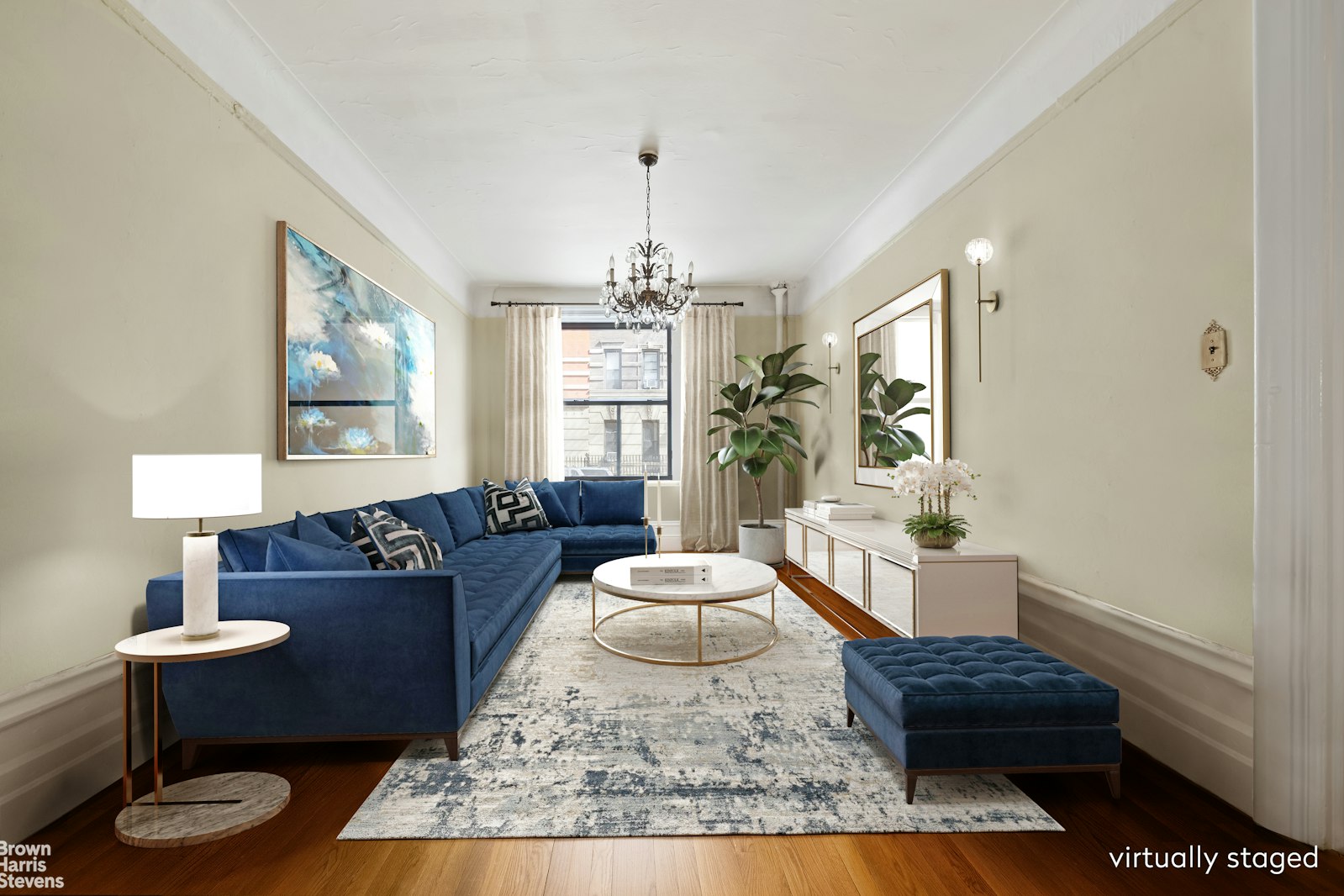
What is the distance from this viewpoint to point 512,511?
5.63m

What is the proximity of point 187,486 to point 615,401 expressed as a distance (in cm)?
561

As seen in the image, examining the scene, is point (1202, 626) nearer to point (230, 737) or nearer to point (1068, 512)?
point (1068, 512)

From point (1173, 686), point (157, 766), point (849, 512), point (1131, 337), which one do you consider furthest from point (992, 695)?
point (849, 512)

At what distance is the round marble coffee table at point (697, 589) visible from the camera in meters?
3.20

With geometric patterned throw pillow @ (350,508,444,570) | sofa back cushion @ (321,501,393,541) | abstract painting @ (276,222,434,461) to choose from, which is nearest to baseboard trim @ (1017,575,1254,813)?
geometric patterned throw pillow @ (350,508,444,570)

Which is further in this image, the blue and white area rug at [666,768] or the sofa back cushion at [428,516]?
the sofa back cushion at [428,516]

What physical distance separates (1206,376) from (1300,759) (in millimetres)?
1085

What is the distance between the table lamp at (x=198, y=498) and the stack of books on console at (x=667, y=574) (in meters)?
1.80

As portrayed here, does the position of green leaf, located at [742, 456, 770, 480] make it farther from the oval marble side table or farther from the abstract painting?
the oval marble side table

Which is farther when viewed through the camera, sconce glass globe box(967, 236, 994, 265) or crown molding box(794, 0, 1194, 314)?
sconce glass globe box(967, 236, 994, 265)

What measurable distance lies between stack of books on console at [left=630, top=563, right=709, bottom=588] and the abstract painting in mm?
1781

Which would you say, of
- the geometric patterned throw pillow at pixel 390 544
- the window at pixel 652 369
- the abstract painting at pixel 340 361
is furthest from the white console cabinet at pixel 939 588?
the window at pixel 652 369

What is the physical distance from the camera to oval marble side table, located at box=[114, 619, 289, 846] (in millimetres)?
1810

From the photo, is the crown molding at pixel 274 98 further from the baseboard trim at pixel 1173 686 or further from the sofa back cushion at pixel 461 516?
the baseboard trim at pixel 1173 686
